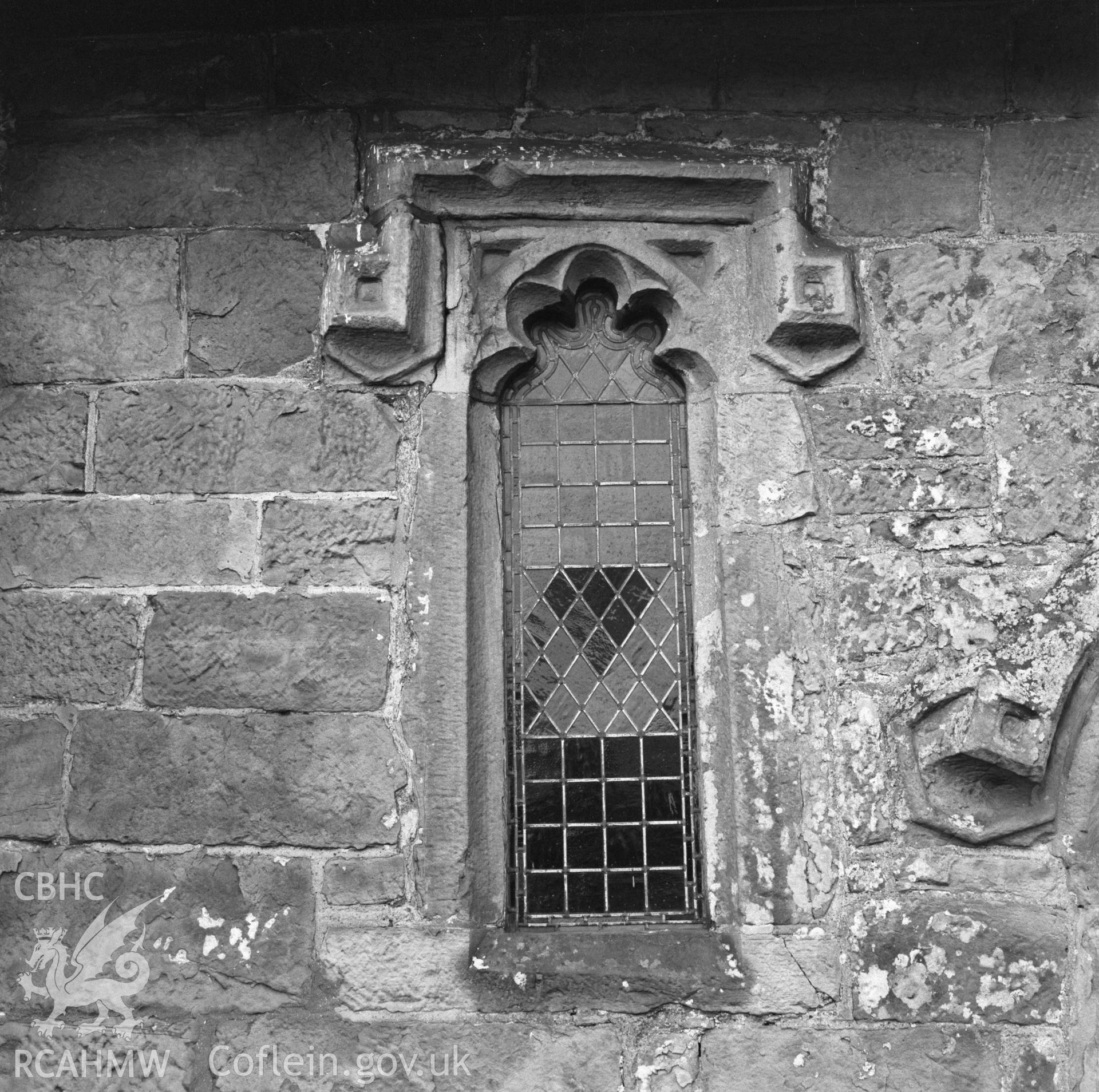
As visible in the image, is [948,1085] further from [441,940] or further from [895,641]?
[441,940]

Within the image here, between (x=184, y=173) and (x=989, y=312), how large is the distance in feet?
7.54

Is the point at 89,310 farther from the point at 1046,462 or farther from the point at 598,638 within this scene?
the point at 1046,462

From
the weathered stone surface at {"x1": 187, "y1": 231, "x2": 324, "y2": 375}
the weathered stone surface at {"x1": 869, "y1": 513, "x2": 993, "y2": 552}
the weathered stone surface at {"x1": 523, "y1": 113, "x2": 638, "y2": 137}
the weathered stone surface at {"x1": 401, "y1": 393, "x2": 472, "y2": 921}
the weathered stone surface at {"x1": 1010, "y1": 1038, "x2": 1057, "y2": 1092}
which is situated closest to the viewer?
the weathered stone surface at {"x1": 1010, "y1": 1038, "x2": 1057, "y2": 1092}

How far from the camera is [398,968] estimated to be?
2.80 meters

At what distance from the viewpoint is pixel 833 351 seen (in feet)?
10.1

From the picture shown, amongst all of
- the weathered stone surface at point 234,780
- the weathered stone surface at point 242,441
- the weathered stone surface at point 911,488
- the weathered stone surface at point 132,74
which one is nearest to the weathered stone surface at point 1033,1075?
the weathered stone surface at point 911,488

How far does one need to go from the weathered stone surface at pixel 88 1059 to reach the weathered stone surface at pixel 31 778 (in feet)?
1.61

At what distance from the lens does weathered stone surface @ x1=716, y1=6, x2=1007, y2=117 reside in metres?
3.21

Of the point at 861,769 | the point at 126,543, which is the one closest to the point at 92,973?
the point at 126,543

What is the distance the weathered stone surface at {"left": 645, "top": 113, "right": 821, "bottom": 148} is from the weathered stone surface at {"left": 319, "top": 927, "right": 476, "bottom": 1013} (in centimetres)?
227

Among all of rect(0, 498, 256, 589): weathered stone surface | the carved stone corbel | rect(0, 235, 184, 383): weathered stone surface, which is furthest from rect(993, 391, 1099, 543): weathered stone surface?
rect(0, 235, 184, 383): weathered stone surface

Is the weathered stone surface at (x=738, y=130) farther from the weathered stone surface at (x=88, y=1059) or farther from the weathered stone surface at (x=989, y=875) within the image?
the weathered stone surface at (x=88, y=1059)

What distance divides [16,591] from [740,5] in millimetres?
2599

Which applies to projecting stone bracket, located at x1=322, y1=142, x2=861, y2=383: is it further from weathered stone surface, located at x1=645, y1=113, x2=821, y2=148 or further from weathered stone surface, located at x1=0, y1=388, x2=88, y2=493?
weathered stone surface, located at x1=0, y1=388, x2=88, y2=493
